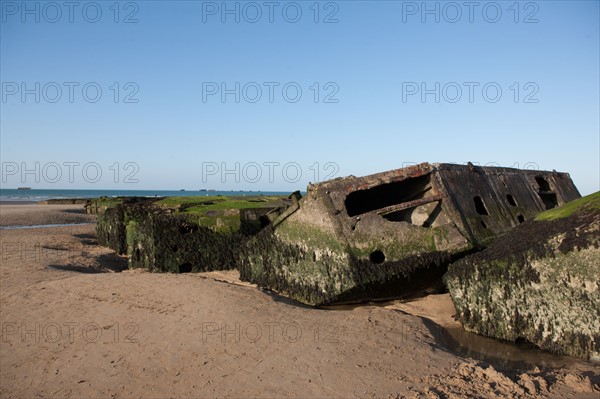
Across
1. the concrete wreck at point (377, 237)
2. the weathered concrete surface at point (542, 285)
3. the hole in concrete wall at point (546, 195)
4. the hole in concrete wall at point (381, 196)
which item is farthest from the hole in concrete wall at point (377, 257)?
the hole in concrete wall at point (546, 195)

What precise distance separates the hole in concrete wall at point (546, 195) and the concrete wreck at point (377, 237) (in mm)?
2637

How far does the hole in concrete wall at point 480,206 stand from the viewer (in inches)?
330

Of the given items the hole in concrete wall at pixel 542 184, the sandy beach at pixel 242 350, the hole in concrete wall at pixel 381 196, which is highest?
the hole in concrete wall at pixel 542 184

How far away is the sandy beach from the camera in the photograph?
442 centimetres

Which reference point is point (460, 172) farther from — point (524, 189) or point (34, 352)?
point (34, 352)

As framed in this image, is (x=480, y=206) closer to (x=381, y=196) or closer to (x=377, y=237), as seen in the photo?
(x=381, y=196)

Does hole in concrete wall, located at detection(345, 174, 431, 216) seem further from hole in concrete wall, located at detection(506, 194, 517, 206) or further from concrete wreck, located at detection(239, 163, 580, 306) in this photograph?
hole in concrete wall, located at detection(506, 194, 517, 206)

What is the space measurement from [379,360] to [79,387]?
2961mm

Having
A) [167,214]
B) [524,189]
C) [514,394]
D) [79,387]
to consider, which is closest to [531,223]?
[514,394]

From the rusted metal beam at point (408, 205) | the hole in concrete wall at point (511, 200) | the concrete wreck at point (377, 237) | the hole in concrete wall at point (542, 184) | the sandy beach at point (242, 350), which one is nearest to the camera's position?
the sandy beach at point (242, 350)

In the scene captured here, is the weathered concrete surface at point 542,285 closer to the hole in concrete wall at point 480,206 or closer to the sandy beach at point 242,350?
the sandy beach at point 242,350

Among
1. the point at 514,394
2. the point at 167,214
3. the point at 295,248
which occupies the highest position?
the point at 167,214

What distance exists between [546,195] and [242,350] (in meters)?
8.82

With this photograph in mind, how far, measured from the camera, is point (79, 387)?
4.62 m
